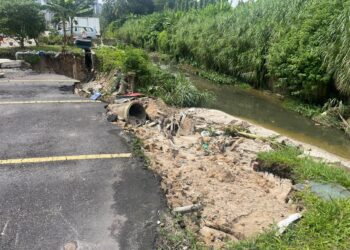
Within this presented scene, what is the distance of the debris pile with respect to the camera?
171 inches

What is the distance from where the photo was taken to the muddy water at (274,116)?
10.1m

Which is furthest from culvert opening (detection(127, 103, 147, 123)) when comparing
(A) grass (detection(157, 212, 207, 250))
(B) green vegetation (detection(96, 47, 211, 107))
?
(A) grass (detection(157, 212, 207, 250))

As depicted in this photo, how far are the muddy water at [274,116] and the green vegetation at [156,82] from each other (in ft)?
5.24

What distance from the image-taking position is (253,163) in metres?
6.27

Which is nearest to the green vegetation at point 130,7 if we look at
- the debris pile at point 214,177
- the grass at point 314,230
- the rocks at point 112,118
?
the rocks at point 112,118

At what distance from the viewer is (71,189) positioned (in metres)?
5.02

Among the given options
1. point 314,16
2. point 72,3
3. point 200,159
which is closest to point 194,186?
point 200,159

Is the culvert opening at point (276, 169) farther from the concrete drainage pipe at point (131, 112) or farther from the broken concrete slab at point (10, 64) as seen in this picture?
the broken concrete slab at point (10, 64)

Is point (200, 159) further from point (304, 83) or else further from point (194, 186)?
point (304, 83)

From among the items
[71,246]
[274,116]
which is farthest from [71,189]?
[274,116]

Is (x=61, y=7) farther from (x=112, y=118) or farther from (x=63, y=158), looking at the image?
(x=63, y=158)

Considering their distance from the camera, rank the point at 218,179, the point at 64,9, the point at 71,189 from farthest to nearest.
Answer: the point at 64,9 < the point at 218,179 < the point at 71,189

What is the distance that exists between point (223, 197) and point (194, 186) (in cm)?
56

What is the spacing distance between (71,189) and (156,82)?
23.8ft
